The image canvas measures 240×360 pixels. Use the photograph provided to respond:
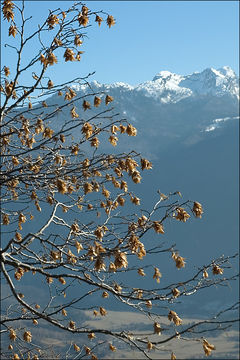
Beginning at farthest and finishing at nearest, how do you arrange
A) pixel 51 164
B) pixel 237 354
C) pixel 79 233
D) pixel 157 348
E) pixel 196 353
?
pixel 196 353, pixel 237 354, pixel 51 164, pixel 79 233, pixel 157 348

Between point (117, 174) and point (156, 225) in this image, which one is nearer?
point (156, 225)

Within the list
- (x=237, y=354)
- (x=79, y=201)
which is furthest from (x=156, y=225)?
(x=237, y=354)

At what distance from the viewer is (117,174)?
7832 millimetres

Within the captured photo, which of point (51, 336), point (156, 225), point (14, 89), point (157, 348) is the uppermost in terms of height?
point (51, 336)

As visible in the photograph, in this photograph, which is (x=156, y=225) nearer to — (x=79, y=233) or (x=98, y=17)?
(x=79, y=233)

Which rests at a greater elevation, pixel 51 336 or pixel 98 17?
pixel 51 336

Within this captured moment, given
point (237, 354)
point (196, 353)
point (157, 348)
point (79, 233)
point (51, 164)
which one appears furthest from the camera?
point (196, 353)

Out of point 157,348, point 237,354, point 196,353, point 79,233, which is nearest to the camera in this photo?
point 157,348

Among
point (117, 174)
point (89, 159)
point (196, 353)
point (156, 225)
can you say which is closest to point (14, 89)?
point (89, 159)

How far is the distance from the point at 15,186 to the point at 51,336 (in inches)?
6379

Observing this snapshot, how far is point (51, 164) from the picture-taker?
845cm

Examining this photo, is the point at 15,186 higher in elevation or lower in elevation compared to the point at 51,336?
lower

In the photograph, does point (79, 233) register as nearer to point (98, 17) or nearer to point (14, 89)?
point (14, 89)

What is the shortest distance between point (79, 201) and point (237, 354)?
151 m
